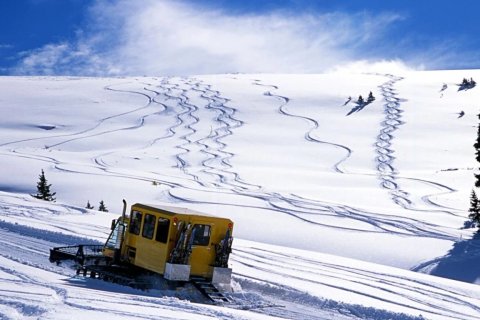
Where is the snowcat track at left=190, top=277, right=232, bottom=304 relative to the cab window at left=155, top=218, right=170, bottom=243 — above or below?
below

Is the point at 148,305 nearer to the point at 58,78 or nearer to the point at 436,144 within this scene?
the point at 436,144

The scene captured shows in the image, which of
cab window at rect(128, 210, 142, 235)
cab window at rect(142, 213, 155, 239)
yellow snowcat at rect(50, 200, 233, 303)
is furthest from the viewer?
cab window at rect(128, 210, 142, 235)

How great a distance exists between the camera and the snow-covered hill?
43.5 feet

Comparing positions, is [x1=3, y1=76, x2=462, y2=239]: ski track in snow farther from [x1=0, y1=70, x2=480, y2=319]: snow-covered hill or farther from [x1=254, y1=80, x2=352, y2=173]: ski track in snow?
[x1=0, y1=70, x2=480, y2=319]: snow-covered hill

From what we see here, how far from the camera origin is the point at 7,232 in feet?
62.1

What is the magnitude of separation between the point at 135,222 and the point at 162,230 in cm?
110

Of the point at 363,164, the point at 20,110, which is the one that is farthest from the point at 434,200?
the point at 20,110

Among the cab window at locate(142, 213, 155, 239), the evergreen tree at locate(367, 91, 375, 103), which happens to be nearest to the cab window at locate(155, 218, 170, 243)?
the cab window at locate(142, 213, 155, 239)

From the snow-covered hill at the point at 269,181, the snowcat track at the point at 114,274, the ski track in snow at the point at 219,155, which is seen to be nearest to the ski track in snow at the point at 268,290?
the snow-covered hill at the point at 269,181

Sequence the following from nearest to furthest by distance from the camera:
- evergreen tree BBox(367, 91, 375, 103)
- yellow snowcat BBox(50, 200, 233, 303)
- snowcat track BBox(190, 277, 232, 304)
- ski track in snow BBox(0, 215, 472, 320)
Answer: ski track in snow BBox(0, 215, 472, 320)
snowcat track BBox(190, 277, 232, 304)
yellow snowcat BBox(50, 200, 233, 303)
evergreen tree BBox(367, 91, 375, 103)

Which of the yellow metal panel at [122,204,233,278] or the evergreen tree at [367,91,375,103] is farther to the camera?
the evergreen tree at [367,91,375,103]

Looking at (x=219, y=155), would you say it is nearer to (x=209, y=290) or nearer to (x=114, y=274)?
(x=114, y=274)

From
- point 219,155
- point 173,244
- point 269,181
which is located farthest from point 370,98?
point 173,244

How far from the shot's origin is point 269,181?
39312 mm
